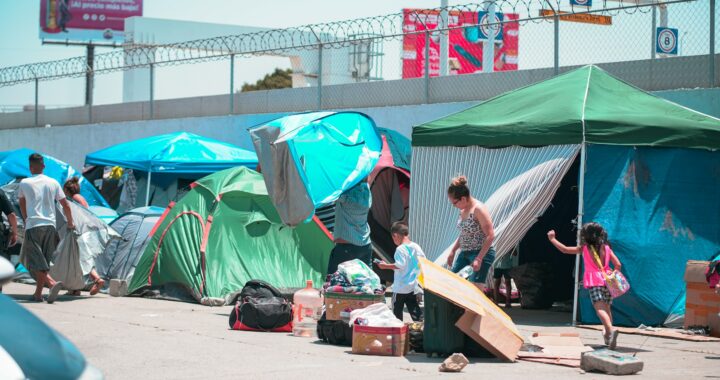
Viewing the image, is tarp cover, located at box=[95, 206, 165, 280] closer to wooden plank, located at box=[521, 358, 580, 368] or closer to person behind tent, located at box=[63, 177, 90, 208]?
person behind tent, located at box=[63, 177, 90, 208]

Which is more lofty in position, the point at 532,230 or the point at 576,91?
the point at 576,91

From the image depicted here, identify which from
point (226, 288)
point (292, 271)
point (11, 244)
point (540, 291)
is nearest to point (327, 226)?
point (292, 271)

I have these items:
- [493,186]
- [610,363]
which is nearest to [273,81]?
[493,186]

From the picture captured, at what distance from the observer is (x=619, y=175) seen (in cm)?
1170

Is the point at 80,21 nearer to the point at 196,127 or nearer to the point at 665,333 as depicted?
the point at 196,127

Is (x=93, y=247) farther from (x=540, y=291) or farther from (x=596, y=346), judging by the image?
(x=596, y=346)

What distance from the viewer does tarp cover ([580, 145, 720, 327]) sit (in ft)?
38.3

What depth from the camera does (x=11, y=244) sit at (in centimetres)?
1265

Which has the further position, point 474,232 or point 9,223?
point 9,223

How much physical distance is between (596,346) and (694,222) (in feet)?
8.88

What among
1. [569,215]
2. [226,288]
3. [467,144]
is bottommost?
[226,288]

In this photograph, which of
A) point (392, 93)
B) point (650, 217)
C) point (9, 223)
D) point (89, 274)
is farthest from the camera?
point (392, 93)

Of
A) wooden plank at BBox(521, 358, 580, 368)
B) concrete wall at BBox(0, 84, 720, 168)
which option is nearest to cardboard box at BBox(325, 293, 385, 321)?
wooden plank at BBox(521, 358, 580, 368)

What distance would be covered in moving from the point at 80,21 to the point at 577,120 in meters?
58.9
